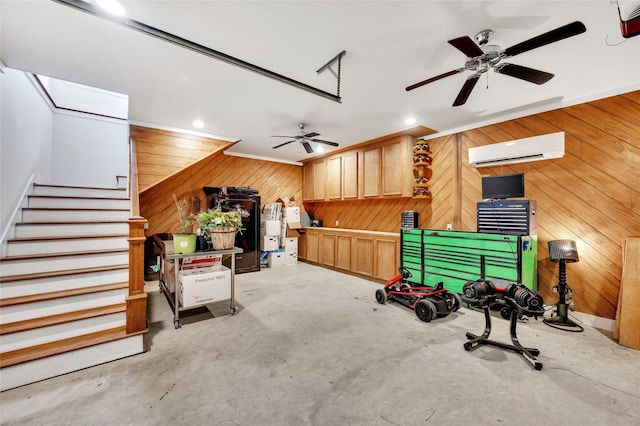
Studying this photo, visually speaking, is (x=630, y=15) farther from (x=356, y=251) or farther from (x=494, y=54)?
(x=356, y=251)

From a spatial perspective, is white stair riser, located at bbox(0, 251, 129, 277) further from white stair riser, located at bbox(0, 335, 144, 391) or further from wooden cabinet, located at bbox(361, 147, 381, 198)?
wooden cabinet, located at bbox(361, 147, 381, 198)

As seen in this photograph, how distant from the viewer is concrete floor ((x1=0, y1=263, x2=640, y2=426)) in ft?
5.39

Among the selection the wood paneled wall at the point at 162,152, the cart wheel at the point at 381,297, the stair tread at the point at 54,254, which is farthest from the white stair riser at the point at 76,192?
the cart wheel at the point at 381,297

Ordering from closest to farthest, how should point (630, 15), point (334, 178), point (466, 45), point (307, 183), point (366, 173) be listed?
point (630, 15) < point (466, 45) < point (366, 173) < point (334, 178) < point (307, 183)

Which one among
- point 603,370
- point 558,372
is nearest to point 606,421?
point 558,372

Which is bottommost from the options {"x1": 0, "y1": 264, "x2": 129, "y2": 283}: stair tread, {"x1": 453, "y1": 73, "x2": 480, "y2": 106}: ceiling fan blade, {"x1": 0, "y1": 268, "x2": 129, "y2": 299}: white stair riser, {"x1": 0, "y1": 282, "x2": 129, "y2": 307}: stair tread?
{"x1": 0, "y1": 282, "x2": 129, "y2": 307}: stair tread

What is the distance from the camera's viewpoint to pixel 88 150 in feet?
15.6

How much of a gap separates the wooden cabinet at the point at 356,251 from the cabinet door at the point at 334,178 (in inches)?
35.7

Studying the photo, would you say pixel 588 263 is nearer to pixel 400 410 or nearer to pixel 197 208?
pixel 400 410

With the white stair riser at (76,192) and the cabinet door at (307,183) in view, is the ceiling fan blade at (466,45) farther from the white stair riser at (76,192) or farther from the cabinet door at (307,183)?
the cabinet door at (307,183)

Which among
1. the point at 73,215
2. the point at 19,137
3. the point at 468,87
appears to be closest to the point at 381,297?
the point at 468,87

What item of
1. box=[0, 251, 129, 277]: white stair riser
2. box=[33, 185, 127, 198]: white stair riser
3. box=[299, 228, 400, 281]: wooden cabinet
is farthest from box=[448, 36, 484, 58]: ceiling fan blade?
box=[33, 185, 127, 198]: white stair riser

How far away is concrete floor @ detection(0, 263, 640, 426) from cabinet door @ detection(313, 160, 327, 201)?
4002mm

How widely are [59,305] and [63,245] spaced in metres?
0.80
